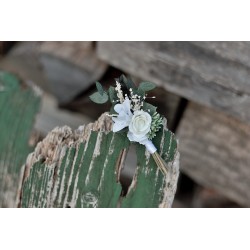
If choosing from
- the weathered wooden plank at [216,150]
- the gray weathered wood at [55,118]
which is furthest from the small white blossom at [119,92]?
the gray weathered wood at [55,118]

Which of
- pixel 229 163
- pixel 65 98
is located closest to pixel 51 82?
pixel 65 98

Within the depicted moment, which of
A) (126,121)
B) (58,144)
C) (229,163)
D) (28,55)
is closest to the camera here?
(126,121)

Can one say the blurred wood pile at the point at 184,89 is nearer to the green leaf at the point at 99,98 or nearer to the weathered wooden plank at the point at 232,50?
the weathered wooden plank at the point at 232,50

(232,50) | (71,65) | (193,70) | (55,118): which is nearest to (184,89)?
(193,70)

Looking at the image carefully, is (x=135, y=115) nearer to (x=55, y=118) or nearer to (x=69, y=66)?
(x=69, y=66)

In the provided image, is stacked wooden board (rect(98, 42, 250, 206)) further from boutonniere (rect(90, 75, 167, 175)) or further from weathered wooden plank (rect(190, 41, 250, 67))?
boutonniere (rect(90, 75, 167, 175))

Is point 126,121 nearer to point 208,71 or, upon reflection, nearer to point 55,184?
point 55,184
